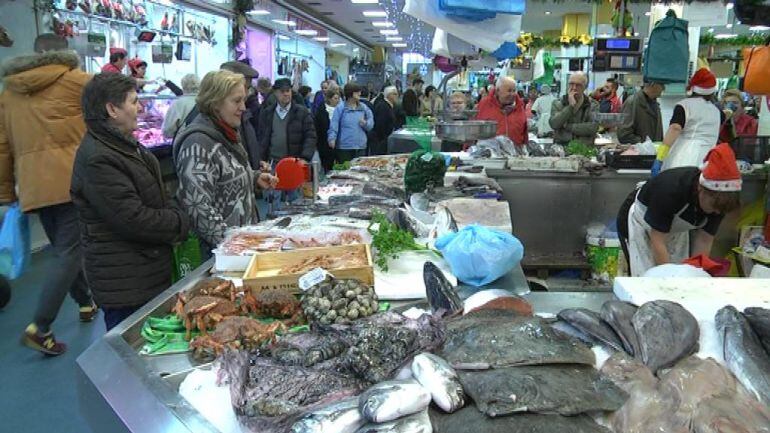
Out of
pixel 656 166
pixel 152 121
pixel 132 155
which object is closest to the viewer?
pixel 132 155

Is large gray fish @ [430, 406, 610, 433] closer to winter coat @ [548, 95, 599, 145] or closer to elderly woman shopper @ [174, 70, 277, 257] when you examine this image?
elderly woman shopper @ [174, 70, 277, 257]

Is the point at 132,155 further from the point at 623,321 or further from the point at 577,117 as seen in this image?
the point at 577,117

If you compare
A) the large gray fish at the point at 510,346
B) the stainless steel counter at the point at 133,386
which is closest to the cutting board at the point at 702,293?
the stainless steel counter at the point at 133,386

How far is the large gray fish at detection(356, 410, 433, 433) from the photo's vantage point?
134 centimetres

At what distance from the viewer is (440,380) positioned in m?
1.49

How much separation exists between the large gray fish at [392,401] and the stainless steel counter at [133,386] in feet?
1.23

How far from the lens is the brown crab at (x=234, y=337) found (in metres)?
1.96

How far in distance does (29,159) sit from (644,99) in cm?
711

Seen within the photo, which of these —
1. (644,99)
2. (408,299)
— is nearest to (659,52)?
(644,99)

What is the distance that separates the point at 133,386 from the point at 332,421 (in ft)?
2.07

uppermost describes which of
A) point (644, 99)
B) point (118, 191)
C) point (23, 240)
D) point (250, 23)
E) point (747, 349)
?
point (250, 23)

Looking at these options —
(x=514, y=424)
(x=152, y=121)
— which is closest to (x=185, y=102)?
(x=152, y=121)

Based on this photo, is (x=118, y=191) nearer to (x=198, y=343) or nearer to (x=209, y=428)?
(x=198, y=343)

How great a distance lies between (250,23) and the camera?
52.7 ft
